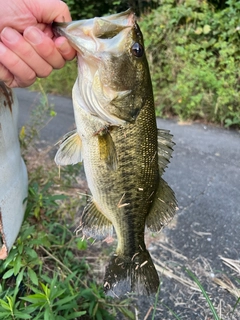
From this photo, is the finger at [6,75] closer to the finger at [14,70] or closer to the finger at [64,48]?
the finger at [14,70]

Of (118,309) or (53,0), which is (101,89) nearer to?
(53,0)

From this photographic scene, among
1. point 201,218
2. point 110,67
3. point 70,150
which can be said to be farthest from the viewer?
point 201,218

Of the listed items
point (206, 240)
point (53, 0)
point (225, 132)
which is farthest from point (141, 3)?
point (53, 0)

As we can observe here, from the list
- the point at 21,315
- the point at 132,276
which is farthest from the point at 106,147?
the point at 21,315

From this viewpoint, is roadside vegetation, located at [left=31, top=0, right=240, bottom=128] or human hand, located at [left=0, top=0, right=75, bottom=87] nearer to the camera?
human hand, located at [left=0, top=0, right=75, bottom=87]

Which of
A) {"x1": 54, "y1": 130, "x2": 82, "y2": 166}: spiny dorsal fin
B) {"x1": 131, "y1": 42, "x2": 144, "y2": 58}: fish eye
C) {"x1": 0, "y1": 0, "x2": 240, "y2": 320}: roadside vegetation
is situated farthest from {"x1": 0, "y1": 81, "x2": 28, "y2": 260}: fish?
{"x1": 131, "y1": 42, "x2": 144, "y2": 58}: fish eye

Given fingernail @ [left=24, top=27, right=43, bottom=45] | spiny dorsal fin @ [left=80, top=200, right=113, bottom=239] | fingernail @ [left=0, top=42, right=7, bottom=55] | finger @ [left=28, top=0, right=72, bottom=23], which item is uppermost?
finger @ [left=28, top=0, right=72, bottom=23]

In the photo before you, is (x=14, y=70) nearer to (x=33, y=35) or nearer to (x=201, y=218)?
(x=33, y=35)

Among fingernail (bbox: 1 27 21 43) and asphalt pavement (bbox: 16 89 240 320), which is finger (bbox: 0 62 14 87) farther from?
asphalt pavement (bbox: 16 89 240 320)
